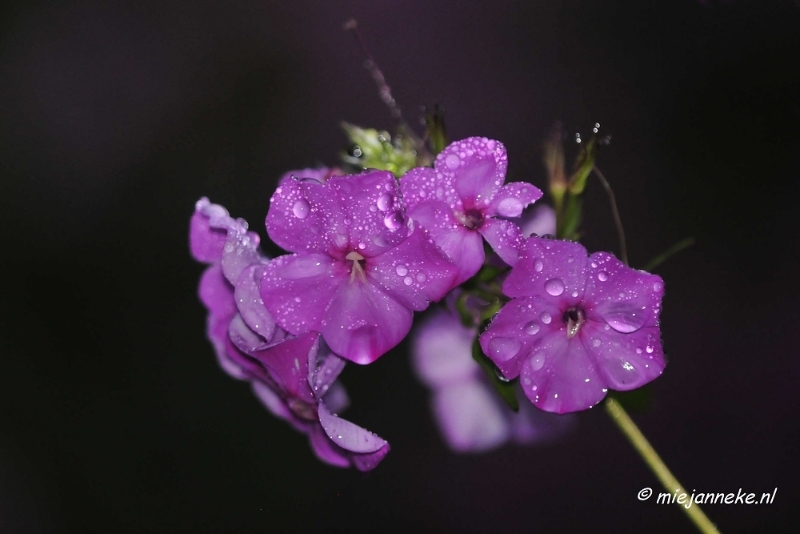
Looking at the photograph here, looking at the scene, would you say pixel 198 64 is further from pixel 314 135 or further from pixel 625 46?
pixel 625 46

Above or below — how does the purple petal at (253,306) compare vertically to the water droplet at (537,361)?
above

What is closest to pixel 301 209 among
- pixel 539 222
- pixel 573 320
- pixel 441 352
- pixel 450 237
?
pixel 450 237

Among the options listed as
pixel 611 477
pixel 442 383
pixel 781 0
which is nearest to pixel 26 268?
pixel 442 383

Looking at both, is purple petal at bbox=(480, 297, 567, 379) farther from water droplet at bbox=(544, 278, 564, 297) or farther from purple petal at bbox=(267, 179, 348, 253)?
purple petal at bbox=(267, 179, 348, 253)

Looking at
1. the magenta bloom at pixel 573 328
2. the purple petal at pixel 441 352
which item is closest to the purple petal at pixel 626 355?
the magenta bloom at pixel 573 328

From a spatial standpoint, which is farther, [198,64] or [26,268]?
[198,64]

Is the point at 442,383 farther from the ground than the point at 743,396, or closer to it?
farther from the ground

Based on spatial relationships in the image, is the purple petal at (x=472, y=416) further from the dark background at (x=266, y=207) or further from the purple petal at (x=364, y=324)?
the purple petal at (x=364, y=324)
